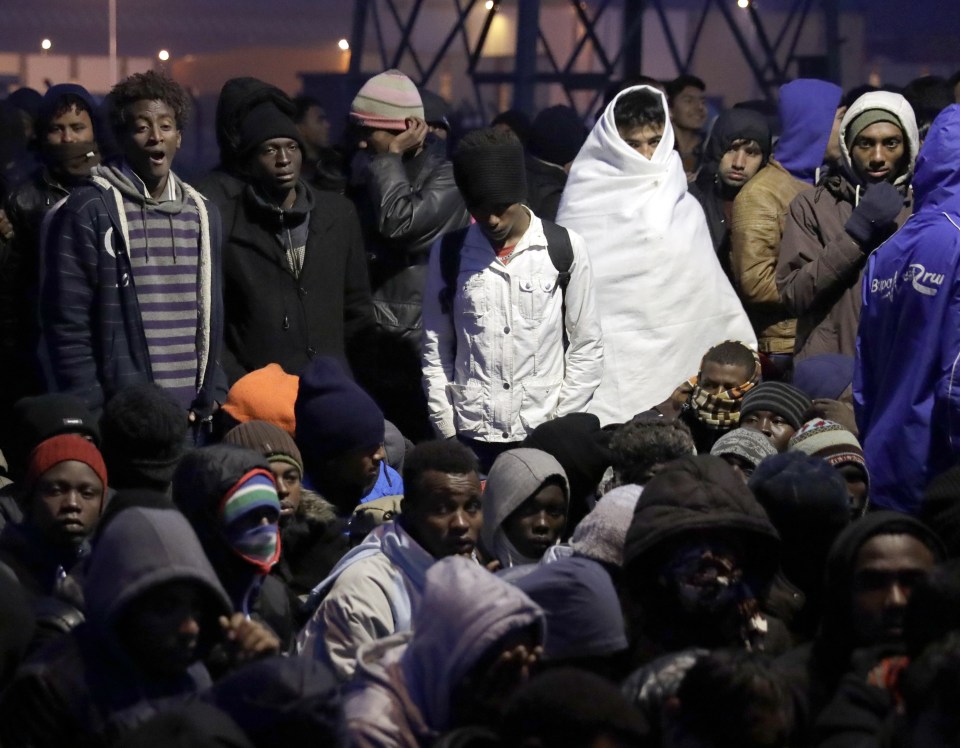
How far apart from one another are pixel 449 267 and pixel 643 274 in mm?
996

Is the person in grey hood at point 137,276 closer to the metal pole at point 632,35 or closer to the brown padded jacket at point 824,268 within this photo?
the brown padded jacket at point 824,268

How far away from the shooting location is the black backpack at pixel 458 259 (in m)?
6.45

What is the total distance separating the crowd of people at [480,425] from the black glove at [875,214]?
0.05 ft

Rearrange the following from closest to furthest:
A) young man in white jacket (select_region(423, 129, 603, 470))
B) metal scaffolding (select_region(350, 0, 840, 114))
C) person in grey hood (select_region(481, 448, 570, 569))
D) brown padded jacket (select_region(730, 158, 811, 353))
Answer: person in grey hood (select_region(481, 448, 570, 569)), young man in white jacket (select_region(423, 129, 603, 470)), brown padded jacket (select_region(730, 158, 811, 353)), metal scaffolding (select_region(350, 0, 840, 114))

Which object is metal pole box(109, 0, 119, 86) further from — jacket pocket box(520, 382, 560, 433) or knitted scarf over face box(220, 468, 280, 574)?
knitted scarf over face box(220, 468, 280, 574)

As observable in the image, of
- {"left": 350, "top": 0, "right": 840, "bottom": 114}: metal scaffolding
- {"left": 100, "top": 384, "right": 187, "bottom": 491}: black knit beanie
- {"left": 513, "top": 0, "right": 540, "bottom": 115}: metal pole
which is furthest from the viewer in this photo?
{"left": 513, "top": 0, "right": 540, "bottom": 115}: metal pole

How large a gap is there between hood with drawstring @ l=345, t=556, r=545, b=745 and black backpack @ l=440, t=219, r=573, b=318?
2.72 m

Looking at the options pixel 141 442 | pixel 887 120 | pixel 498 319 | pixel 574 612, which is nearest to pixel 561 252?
pixel 498 319

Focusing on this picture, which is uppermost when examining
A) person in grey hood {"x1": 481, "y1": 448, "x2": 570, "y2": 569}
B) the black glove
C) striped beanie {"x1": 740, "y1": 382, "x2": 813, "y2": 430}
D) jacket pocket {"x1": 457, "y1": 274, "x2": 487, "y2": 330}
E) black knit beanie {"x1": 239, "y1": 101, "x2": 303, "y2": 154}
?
black knit beanie {"x1": 239, "y1": 101, "x2": 303, "y2": 154}

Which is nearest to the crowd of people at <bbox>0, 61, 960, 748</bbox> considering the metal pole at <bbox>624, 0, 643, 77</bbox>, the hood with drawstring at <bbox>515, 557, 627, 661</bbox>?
the hood with drawstring at <bbox>515, 557, 627, 661</bbox>

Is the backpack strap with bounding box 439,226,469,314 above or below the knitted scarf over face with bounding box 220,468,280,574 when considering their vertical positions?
above

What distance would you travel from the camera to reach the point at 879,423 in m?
5.88

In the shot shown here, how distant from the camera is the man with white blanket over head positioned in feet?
23.2

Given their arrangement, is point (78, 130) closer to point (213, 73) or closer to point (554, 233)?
point (213, 73)
